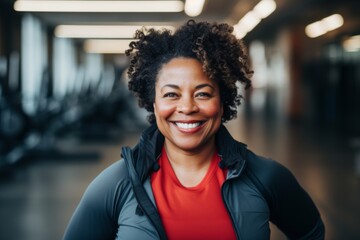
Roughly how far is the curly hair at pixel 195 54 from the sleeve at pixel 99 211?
0.97 ft

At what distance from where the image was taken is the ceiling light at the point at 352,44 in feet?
44.7

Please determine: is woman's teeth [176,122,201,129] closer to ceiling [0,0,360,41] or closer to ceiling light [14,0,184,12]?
ceiling light [14,0,184,12]

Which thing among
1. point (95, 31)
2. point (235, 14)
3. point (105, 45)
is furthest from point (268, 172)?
point (105, 45)

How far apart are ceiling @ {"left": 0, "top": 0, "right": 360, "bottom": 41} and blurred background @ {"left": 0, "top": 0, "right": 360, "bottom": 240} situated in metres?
0.04

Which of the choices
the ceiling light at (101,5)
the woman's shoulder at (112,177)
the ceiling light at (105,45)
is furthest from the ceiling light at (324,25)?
the woman's shoulder at (112,177)

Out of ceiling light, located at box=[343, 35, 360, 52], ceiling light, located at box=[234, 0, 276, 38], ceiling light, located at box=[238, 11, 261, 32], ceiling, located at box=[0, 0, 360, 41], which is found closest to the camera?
ceiling light, located at box=[234, 0, 276, 38]

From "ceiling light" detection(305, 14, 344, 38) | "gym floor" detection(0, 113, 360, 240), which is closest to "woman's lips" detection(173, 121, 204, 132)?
"gym floor" detection(0, 113, 360, 240)

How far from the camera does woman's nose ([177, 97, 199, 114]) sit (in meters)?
1.62

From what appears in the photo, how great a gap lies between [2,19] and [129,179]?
12.8 m

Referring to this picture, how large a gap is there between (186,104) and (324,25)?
14.6 meters

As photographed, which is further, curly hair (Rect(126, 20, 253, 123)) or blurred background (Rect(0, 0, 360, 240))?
blurred background (Rect(0, 0, 360, 240))

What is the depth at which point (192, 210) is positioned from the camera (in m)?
1.54

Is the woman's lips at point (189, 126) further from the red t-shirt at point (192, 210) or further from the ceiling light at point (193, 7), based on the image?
the ceiling light at point (193, 7)

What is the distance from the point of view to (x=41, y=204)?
5391mm
